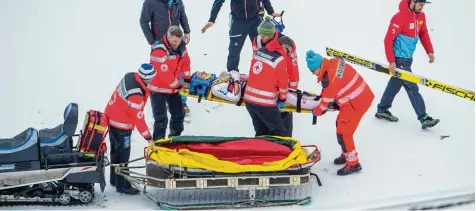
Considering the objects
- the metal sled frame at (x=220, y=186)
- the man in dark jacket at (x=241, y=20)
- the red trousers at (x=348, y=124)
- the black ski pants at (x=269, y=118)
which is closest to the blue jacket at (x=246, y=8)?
the man in dark jacket at (x=241, y=20)

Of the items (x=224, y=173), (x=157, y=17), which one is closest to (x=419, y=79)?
(x=224, y=173)

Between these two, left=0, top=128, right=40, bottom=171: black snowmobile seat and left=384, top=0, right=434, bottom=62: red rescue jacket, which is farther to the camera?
left=384, top=0, right=434, bottom=62: red rescue jacket

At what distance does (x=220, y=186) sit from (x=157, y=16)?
3.15m

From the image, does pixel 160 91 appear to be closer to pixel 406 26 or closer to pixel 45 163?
pixel 45 163

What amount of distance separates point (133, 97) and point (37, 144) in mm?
1100

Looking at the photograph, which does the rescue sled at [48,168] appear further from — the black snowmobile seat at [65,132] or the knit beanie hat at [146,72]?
the knit beanie hat at [146,72]

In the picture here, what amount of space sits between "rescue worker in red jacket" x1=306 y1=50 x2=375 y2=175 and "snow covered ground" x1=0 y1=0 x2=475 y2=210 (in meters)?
0.42

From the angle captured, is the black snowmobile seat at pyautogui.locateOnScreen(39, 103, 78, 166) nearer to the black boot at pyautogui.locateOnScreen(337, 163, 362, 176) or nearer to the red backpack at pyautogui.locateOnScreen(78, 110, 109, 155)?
the red backpack at pyautogui.locateOnScreen(78, 110, 109, 155)

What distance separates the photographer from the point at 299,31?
13430 millimetres

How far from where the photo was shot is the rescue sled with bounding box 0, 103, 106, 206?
301 inches

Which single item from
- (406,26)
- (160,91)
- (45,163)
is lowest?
(45,163)

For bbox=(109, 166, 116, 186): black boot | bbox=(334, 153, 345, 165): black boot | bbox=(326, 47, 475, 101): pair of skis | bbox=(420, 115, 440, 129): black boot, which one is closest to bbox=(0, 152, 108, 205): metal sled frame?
bbox=(109, 166, 116, 186): black boot

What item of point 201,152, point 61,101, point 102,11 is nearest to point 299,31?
point 102,11

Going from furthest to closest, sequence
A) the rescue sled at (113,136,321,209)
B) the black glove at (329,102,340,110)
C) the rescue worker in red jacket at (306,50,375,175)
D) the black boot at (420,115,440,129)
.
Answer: the black boot at (420,115,440,129) → the black glove at (329,102,340,110) → the rescue worker in red jacket at (306,50,375,175) → the rescue sled at (113,136,321,209)
